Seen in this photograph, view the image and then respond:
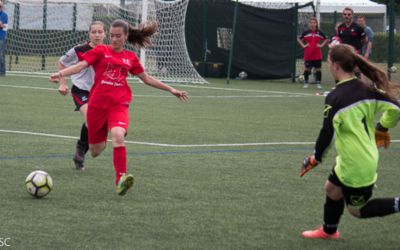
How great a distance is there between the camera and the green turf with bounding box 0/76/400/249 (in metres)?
6.38

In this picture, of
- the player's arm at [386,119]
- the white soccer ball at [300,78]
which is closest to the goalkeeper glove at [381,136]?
the player's arm at [386,119]

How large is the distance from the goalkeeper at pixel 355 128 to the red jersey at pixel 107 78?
263cm

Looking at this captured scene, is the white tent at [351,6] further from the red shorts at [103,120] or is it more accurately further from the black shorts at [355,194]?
the black shorts at [355,194]

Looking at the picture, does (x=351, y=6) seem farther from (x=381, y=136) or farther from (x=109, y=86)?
(x=381, y=136)

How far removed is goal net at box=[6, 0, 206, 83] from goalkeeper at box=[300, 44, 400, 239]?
19.0 meters

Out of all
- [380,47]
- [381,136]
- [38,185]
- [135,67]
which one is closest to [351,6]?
[380,47]

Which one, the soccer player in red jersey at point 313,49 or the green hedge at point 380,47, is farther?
the green hedge at point 380,47

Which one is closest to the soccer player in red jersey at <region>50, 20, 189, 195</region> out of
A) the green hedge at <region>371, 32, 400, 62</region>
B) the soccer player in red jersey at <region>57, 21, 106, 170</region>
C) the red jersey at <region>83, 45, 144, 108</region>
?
Result: the red jersey at <region>83, 45, 144, 108</region>

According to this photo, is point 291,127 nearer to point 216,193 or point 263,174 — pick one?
point 263,174

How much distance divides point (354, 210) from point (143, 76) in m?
3.19

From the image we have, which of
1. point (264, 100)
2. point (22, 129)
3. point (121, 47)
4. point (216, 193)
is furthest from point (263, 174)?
point (264, 100)

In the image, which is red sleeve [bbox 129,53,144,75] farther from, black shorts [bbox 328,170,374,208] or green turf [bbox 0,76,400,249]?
black shorts [bbox 328,170,374,208]

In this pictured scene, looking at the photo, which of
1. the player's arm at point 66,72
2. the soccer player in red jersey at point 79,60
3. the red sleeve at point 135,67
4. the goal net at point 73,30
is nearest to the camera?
the player's arm at point 66,72

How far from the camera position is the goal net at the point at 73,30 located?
2545 cm
